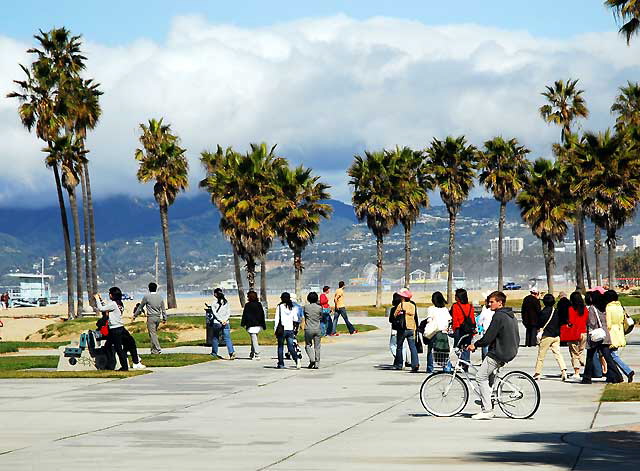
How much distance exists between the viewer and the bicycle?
18484 millimetres

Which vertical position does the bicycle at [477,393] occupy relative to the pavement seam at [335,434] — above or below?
above

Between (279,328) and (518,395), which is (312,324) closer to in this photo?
(279,328)

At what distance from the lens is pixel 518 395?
18547 mm

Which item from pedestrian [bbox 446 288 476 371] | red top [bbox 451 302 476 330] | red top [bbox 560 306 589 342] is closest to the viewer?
red top [bbox 560 306 589 342]

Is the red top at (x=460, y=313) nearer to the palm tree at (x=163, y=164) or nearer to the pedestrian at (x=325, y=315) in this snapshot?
the pedestrian at (x=325, y=315)

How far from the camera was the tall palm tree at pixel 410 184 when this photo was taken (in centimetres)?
8625

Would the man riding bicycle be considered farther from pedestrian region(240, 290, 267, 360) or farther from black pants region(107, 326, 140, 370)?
pedestrian region(240, 290, 267, 360)

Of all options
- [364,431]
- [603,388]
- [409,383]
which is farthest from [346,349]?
[364,431]

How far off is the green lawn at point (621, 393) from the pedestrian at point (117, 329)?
35.1ft

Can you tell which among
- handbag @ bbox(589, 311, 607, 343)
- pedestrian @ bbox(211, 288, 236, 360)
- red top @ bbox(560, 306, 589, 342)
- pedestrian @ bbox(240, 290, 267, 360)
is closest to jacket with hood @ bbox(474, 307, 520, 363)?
handbag @ bbox(589, 311, 607, 343)

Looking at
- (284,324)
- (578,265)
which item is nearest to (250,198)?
(578,265)

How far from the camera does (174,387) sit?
24641 millimetres

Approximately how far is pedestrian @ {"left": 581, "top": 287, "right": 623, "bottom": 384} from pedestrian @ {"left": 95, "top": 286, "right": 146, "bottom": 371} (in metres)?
10.1

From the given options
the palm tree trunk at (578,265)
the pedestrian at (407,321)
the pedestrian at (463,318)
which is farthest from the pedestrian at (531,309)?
the palm tree trunk at (578,265)
